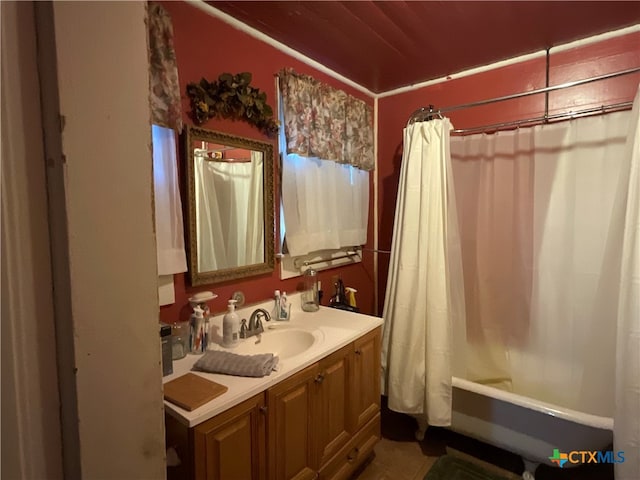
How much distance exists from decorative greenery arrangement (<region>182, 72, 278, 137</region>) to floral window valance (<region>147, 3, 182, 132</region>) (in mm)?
139

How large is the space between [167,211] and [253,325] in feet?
2.18

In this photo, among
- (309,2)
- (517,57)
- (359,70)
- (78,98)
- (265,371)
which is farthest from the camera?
(359,70)

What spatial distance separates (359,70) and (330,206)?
0.91 metres

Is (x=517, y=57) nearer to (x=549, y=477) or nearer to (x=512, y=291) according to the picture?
(x=512, y=291)

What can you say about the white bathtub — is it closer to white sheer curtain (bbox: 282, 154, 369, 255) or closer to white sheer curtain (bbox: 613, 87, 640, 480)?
white sheer curtain (bbox: 613, 87, 640, 480)

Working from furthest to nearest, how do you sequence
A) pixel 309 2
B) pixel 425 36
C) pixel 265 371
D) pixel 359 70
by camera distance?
pixel 359 70 < pixel 425 36 < pixel 309 2 < pixel 265 371

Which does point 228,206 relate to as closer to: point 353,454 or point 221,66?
point 221,66

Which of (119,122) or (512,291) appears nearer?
(119,122)

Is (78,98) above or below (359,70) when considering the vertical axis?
below

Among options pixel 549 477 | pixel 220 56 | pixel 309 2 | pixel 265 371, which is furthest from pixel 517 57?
pixel 549 477

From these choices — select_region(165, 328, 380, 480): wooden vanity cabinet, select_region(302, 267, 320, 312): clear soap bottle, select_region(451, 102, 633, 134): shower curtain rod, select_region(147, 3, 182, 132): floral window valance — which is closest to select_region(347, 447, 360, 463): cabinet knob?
select_region(165, 328, 380, 480): wooden vanity cabinet

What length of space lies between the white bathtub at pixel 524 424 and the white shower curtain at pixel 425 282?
0.12 m

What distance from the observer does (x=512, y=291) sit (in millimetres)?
2053

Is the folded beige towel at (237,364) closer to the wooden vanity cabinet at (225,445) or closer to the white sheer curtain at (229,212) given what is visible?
the wooden vanity cabinet at (225,445)
